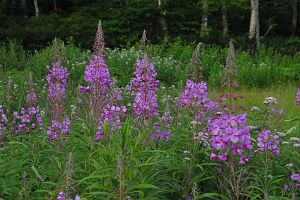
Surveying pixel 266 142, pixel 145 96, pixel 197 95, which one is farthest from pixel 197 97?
pixel 266 142

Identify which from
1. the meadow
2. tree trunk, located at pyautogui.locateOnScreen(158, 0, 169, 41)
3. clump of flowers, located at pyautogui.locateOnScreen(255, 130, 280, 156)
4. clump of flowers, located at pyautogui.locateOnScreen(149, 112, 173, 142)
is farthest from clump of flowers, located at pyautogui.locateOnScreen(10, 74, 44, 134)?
Answer: tree trunk, located at pyautogui.locateOnScreen(158, 0, 169, 41)

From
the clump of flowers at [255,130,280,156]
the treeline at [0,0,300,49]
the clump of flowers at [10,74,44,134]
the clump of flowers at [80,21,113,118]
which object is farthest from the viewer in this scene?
the treeline at [0,0,300,49]

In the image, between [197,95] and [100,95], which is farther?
[100,95]

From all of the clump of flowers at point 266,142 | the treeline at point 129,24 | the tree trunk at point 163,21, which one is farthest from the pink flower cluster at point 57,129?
the tree trunk at point 163,21

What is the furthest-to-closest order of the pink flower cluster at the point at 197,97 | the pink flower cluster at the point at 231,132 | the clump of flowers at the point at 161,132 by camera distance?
the clump of flowers at the point at 161,132 → the pink flower cluster at the point at 197,97 → the pink flower cluster at the point at 231,132

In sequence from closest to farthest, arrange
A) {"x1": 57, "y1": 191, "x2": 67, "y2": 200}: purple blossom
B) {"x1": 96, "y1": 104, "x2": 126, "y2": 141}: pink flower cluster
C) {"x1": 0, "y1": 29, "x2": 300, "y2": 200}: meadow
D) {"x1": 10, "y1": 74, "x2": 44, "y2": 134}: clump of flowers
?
{"x1": 57, "y1": 191, "x2": 67, "y2": 200}: purple blossom → {"x1": 0, "y1": 29, "x2": 300, "y2": 200}: meadow → {"x1": 96, "y1": 104, "x2": 126, "y2": 141}: pink flower cluster → {"x1": 10, "y1": 74, "x2": 44, "y2": 134}: clump of flowers

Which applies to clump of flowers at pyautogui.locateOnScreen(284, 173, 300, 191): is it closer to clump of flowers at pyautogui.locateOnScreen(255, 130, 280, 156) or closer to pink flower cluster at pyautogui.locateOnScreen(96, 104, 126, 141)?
clump of flowers at pyautogui.locateOnScreen(255, 130, 280, 156)

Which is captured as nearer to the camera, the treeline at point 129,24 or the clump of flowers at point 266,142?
the clump of flowers at point 266,142

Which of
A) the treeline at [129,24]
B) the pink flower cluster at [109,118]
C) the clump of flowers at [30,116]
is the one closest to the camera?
the pink flower cluster at [109,118]

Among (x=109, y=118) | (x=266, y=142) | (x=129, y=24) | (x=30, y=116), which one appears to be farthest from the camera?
(x=129, y=24)

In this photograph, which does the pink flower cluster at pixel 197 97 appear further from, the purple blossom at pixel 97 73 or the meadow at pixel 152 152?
the purple blossom at pixel 97 73

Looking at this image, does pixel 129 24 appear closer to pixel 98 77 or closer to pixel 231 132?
pixel 98 77

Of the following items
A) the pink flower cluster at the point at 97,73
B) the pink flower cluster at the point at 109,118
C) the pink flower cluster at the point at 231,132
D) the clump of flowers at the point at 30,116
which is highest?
the pink flower cluster at the point at 97,73

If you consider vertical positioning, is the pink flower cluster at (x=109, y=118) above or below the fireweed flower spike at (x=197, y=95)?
below
